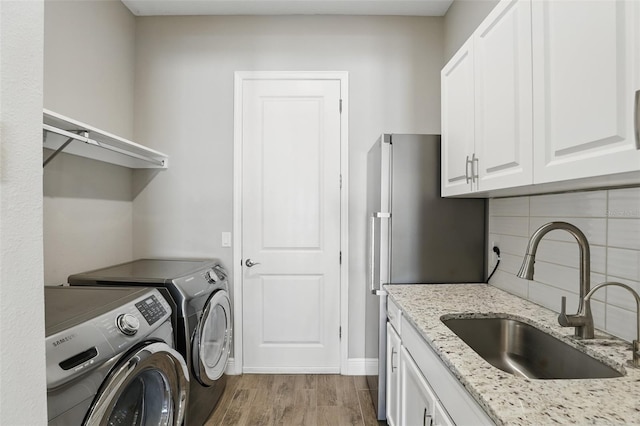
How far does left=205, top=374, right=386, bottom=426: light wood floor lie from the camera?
2055 millimetres

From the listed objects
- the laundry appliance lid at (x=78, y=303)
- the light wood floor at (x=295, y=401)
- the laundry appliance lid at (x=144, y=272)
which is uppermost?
the laundry appliance lid at (x=144, y=272)

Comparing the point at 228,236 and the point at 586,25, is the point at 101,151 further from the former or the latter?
the point at 586,25

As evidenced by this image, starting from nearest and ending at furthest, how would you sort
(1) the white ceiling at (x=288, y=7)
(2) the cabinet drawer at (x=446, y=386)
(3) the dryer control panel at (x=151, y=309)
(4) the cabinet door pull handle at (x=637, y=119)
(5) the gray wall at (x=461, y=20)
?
1. (4) the cabinet door pull handle at (x=637, y=119)
2. (2) the cabinet drawer at (x=446, y=386)
3. (3) the dryer control panel at (x=151, y=309)
4. (5) the gray wall at (x=461, y=20)
5. (1) the white ceiling at (x=288, y=7)

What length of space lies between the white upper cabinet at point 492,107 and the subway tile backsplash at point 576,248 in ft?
1.08

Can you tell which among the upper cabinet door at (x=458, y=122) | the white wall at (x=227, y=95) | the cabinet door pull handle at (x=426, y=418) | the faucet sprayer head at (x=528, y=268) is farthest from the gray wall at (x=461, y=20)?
the cabinet door pull handle at (x=426, y=418)

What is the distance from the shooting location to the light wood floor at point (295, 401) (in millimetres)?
2055

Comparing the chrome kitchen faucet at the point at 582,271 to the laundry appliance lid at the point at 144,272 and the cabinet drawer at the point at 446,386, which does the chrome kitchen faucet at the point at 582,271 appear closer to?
the cabinet drawer at the point at 446,386

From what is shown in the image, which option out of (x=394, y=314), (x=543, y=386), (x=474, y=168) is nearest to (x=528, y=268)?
(x=543, y=386)

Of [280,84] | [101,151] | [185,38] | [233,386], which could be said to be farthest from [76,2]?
[233,386]

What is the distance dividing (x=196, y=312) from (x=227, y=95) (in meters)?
1.73

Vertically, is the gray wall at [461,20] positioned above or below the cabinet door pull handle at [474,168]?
above

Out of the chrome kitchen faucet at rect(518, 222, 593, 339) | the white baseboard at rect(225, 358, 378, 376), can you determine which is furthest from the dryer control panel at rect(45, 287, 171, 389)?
the chrome kitchen faucet at rect(518, 222, 593, 339)

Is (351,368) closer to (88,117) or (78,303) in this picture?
(78,303)

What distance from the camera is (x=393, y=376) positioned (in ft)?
5.79
